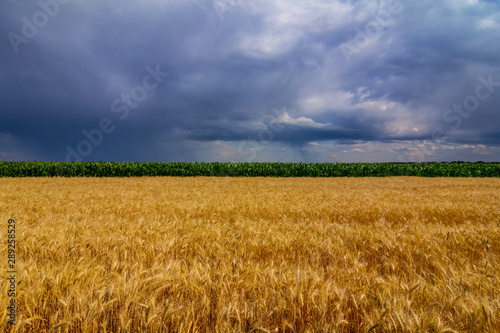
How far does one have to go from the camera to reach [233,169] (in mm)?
41500

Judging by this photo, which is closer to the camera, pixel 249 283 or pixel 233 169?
pixel 249 283

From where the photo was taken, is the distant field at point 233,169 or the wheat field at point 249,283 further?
the distant field at point 233,169

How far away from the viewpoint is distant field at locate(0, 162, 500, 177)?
37406 millimetres

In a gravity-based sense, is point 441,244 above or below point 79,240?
below

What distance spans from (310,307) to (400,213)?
26.6ft

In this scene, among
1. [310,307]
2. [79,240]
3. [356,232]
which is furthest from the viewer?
[356,232]

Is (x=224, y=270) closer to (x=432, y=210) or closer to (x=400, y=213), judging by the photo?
(x=400, y=213)

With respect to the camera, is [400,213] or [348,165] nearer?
[400,213]

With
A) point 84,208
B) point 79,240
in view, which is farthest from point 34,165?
point 79,240

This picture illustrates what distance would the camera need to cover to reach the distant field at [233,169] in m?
37.4

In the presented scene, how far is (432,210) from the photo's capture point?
380 inches

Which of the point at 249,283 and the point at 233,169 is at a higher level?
the point at 233,169

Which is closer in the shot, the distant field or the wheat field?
the wheat field

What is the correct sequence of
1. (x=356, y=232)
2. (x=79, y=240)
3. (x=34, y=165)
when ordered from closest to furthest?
(x=79, y=240) → (x=356, y=232) → (x=34, y=165)
